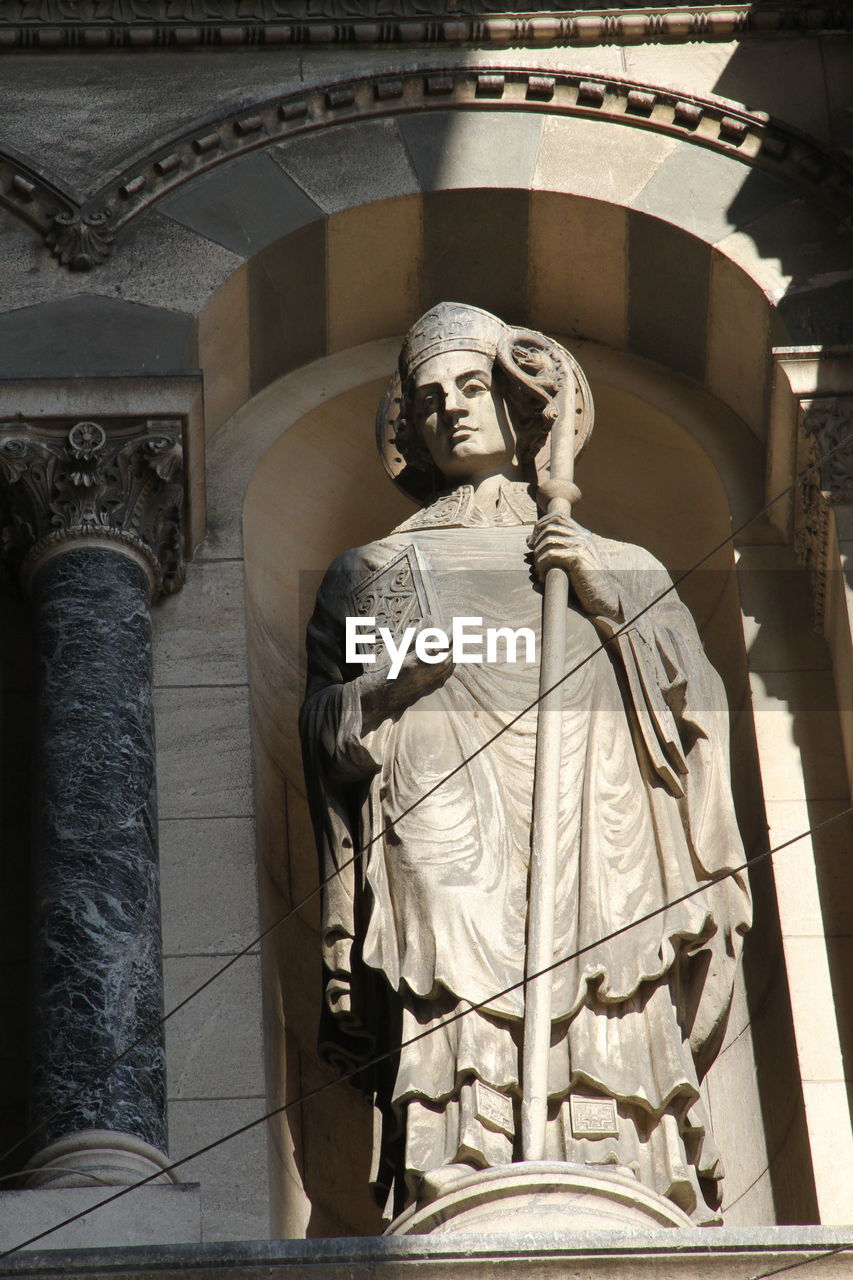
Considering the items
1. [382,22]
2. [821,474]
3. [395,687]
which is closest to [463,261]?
[382,22]

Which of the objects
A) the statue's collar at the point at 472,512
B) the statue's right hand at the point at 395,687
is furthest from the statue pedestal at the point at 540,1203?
the statue's collar at the point at 472,512

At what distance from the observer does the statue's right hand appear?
7324 mm

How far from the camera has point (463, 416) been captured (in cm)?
826

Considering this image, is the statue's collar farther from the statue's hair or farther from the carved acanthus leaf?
the carved acanthus leaf

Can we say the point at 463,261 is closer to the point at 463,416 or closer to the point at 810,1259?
the point at 463,416

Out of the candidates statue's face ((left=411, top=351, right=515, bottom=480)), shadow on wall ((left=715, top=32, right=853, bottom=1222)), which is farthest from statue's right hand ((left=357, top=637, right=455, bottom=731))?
shadow on wall ((left=715, top=32, right=853, bottom=1222))

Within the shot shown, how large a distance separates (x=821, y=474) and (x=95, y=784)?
2.61 metres

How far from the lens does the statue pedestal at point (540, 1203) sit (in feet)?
20.0

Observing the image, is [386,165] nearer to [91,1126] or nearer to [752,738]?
[752,738]

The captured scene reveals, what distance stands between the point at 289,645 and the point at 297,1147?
6.50ft

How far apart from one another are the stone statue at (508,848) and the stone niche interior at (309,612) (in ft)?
2.49

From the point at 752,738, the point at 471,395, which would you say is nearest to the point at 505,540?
the point at 471,395

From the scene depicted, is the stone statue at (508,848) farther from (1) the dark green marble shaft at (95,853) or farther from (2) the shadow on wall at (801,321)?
(2) the shadow on wall at (801,321)

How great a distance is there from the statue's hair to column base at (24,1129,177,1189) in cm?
276
